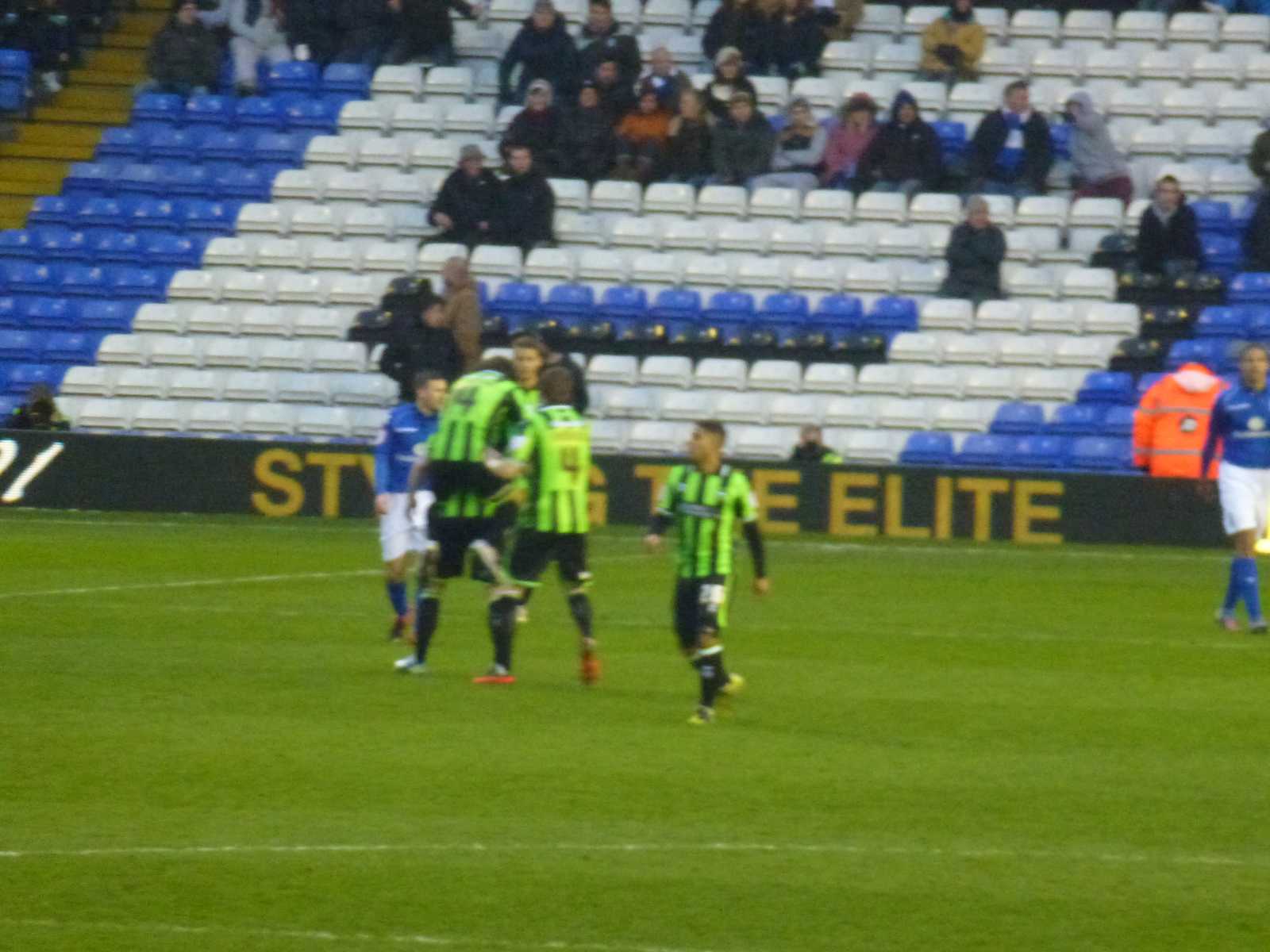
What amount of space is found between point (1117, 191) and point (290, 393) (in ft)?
31.1

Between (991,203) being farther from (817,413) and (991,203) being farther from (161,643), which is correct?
(161,643)

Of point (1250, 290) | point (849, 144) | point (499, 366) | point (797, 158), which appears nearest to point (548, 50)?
point (797, 158)

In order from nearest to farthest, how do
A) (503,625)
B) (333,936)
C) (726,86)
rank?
(333,936), (503,625), (726,86)

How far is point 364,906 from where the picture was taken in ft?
24.0

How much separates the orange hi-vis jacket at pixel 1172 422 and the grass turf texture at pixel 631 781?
5.94 m

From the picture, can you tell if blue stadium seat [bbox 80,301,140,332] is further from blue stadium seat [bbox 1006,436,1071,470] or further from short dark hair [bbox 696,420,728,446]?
short dark hair [bbox 696,420,728,446]

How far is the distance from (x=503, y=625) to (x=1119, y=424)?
41.8 feet

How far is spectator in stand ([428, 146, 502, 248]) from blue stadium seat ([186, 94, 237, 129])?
3837 millimetres

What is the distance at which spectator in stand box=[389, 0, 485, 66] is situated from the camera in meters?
28.8

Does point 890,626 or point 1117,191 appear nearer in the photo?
point 890,626

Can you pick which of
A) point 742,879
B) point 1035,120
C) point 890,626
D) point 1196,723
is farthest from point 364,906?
point 1035,120

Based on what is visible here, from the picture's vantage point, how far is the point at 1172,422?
75.3ft

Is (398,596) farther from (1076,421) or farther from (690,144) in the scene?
(690,144)

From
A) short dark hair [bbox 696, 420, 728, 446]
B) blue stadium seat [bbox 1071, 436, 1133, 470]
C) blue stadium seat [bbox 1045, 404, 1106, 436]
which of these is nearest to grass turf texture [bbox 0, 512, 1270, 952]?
short dark hair [bbox 696, 420, 728, 446]
